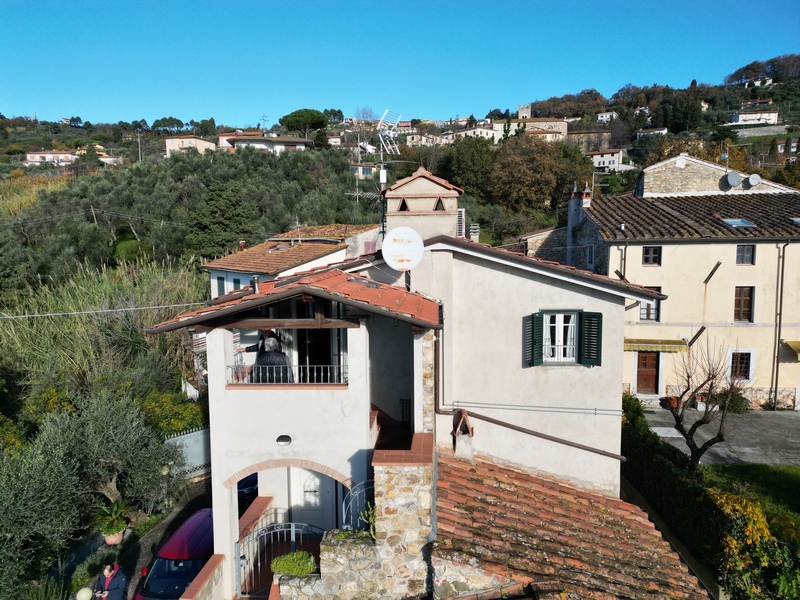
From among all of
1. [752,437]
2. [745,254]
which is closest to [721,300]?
[745,254]

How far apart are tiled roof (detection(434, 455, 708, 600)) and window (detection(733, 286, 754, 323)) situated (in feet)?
50.0

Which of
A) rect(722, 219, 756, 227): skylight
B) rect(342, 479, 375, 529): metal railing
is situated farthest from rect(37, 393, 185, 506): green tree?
rect(722, 219, 756, 227): skylight

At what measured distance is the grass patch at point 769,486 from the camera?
492 inches

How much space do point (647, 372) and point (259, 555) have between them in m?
18.2

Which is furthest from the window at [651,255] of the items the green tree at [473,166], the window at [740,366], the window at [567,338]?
the green tree at [473,166]

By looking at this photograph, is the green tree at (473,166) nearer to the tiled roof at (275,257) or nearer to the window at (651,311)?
the tiled roof at (275,257)

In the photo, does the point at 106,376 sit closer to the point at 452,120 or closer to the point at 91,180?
the point at 91,180

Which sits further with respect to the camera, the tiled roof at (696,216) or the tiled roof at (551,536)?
the tiled roof at (696,216)

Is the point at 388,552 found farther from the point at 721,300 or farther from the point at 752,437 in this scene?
the point at 721,300

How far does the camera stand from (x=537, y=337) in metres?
10.9

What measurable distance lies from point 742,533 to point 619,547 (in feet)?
11.8

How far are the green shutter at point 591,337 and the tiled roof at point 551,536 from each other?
2.78 m

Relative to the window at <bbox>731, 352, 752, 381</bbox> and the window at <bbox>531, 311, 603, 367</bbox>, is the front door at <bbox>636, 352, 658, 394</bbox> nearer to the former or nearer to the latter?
the window at <bbox>731, 352, 752, 381</bbox>

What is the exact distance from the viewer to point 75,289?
25.0 metres
